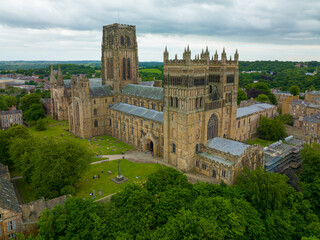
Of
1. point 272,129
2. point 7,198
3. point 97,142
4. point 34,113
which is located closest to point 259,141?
point 272,129

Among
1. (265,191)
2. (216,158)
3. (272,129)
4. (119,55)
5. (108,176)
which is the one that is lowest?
(108,176)

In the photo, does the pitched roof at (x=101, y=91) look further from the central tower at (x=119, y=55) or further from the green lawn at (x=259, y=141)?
the green lawn at (x=259, y=141)

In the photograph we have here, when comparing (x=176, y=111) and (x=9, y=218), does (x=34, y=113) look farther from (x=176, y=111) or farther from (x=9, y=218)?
(x=9, y=218)

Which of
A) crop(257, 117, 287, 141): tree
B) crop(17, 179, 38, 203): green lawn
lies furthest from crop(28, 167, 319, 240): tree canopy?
crop(257, 117, 287, 141): tree

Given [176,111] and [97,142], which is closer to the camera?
[176,111]

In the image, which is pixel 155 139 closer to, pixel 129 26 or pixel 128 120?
pixel 128 120

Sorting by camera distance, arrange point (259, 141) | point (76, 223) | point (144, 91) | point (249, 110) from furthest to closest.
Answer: point (249, 110) → point (144, 91) → point (259, 141) → point (76, 223)

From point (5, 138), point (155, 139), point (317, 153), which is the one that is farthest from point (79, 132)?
point (317, 153)

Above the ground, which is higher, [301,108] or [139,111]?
[139,111]
